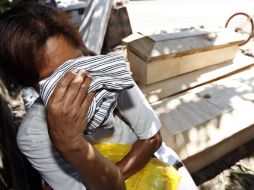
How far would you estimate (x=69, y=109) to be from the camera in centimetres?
105

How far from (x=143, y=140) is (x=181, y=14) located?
6.94 m

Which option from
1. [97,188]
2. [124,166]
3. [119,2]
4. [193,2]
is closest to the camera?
[97,188]

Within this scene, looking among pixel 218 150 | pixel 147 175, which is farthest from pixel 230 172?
pixel 147 175

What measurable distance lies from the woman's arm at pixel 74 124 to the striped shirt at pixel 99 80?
0.06 meters

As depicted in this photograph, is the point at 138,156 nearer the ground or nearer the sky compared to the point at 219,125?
nearer the sky

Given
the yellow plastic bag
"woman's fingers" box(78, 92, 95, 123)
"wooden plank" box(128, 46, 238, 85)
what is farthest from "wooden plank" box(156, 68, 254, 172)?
"woman's fingers" box(78, 92, 95, 123)

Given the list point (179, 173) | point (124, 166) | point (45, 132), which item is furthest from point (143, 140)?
point (45, 132)

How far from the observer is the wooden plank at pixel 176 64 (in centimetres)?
319

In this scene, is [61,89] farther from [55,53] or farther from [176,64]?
[176,64]

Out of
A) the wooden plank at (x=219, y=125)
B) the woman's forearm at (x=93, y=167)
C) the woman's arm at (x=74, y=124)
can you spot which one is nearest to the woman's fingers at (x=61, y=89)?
the woman's arm at (x=74, y=124)

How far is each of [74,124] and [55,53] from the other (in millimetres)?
402

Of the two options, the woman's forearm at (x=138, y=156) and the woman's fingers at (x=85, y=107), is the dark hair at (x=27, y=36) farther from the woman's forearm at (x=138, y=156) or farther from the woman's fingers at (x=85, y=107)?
the woman's forearm at (x=138, y=156)

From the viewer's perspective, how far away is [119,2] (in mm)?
6699

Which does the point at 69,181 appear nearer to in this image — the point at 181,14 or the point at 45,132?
the point at 45,132
